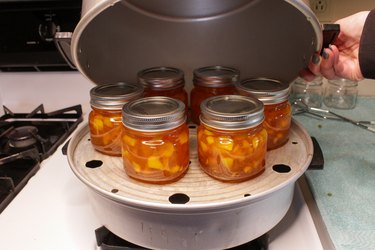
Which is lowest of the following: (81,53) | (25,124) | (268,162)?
(25,124)

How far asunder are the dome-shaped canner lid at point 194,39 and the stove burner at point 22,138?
0.23 metres

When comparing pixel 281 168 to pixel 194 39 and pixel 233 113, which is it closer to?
pixel 233 113

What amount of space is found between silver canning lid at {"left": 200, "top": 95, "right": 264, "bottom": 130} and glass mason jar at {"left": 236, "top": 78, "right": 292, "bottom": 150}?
0.04 meters

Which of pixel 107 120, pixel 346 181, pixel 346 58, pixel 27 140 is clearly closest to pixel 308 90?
pixel 346 58

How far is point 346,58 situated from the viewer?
68 centimetres

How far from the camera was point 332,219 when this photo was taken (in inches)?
19.7

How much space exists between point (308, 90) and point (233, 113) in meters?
0.54

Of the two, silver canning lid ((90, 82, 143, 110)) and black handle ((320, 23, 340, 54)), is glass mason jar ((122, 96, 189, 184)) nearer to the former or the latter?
silver canning lid ((90, 82, 143, 110))

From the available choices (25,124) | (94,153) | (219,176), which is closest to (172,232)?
(219,176)

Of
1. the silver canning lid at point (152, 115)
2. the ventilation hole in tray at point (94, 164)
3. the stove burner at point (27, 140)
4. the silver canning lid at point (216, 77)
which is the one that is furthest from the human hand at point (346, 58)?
the stove burner at point (27, 140)

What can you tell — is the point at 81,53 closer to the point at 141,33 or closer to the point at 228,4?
the point at 141,33

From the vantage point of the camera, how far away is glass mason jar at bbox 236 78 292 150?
0.53m

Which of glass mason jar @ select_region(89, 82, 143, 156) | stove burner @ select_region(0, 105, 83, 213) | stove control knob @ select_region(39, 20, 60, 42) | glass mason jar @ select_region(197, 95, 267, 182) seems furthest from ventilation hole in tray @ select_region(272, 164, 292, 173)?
stove control knob @ select_region(39, 20, 60, 42)

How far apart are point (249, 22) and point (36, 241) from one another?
49 centimetres
